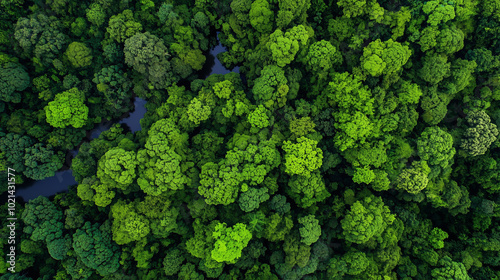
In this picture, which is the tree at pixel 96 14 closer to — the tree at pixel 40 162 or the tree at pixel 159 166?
the tree at pixel 159 166

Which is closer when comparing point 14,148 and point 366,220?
point 366,220

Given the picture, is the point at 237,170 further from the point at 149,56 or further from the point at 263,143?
the point at 149,56

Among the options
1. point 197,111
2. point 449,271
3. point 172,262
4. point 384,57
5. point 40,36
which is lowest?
point 449,271

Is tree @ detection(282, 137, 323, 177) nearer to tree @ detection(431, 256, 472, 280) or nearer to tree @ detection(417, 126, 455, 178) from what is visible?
tree @ detection(417, 126, 455, 178)

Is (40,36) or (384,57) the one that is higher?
(40,36)

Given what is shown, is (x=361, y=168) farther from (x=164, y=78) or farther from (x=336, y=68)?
(x=164, y=78)

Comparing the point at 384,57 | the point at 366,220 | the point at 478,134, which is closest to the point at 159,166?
the point at 366,220

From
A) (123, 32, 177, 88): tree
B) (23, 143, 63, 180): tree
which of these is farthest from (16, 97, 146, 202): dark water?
(123, 32, 177, 88): tree
